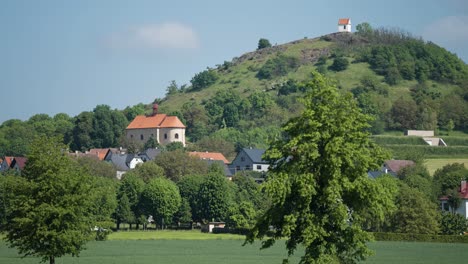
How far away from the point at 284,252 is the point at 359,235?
3975cm

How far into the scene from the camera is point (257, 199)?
13738 cm

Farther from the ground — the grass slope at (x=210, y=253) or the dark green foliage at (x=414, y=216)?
the dark green foliage at (x=414, y=216)

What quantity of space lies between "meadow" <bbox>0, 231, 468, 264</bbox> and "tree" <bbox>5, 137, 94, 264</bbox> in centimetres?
1499

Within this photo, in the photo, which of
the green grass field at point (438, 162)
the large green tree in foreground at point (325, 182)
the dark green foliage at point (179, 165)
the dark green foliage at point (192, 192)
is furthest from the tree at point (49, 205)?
the green grass field at point (438, 162)

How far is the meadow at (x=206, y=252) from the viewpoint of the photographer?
229 ft

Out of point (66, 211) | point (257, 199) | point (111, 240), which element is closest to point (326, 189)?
point (66, 211)

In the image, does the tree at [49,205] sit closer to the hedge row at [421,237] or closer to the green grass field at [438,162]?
the hedge row at [421,237]

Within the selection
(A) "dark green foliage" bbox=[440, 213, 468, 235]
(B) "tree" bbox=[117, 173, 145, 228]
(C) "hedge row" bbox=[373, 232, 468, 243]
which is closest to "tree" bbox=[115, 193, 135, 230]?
(B) "tree" bbox=[117, 173, 145, 228]

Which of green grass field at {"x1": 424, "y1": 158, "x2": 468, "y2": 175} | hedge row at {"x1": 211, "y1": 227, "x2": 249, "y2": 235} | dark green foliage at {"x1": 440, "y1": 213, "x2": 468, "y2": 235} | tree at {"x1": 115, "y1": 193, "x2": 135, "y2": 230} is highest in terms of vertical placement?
green grass field at {"x1": 424, "y1": 158, "x2": 468, "y2": 175}

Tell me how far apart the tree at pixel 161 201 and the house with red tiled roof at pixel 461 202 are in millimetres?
30688

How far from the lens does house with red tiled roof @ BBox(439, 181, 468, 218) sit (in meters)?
125

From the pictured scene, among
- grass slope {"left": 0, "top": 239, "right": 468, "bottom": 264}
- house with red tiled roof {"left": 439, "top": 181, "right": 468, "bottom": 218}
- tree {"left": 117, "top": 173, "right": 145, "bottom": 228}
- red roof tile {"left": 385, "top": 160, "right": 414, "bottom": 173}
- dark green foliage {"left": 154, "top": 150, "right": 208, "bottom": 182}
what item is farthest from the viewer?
red roof tile {"left": 385, "top": 160, "right": 414, "bottom": 173}

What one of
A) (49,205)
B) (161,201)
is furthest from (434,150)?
(49,205)

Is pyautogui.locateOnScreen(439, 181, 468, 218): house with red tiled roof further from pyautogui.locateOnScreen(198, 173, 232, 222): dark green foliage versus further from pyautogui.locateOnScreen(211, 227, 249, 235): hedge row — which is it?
pyautogui.locateOnScreen(211, 227, 249, 235): hedge row
